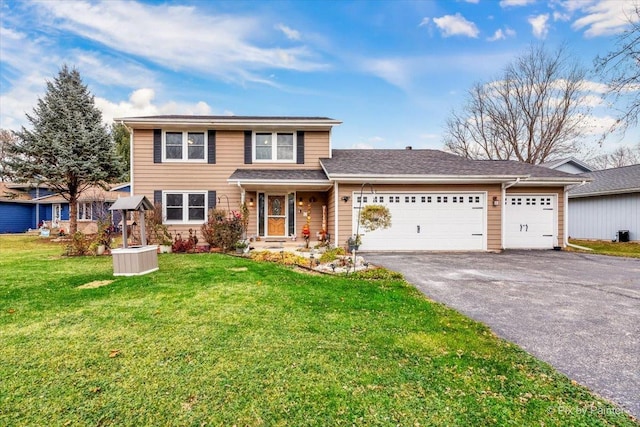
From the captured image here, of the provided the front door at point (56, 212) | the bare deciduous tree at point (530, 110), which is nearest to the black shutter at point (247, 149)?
the front door at point (56, 212)

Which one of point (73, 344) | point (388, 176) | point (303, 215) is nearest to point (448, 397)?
point (73, 344)

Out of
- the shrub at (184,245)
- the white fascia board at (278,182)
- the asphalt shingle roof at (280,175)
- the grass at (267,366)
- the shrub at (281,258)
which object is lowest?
the grass at (267,366)

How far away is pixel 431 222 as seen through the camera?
10992 millimetres

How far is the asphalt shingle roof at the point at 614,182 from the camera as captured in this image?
1431 cm

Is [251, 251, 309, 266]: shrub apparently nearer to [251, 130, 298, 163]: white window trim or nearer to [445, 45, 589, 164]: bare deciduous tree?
[251, 130, 298, 163]: white window trim

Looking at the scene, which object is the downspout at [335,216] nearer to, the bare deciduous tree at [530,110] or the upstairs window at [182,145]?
the upstairs window at [182,145]

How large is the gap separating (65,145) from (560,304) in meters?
20.7

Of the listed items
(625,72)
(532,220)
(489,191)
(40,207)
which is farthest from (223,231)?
(40,207)

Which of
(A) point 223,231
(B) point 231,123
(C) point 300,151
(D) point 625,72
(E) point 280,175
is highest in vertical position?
(D) point 625,72

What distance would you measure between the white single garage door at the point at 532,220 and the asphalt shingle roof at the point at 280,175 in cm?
741

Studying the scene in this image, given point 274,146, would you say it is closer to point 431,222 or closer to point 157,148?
point 157,148

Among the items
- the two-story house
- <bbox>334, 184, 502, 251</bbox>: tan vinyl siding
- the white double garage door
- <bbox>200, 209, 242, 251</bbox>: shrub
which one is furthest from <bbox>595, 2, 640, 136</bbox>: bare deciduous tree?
<bbox>200, 209, 242, 251</bbox>: shrub

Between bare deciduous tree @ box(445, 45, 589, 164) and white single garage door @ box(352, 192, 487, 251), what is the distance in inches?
646

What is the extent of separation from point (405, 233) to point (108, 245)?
1056 centimetres
